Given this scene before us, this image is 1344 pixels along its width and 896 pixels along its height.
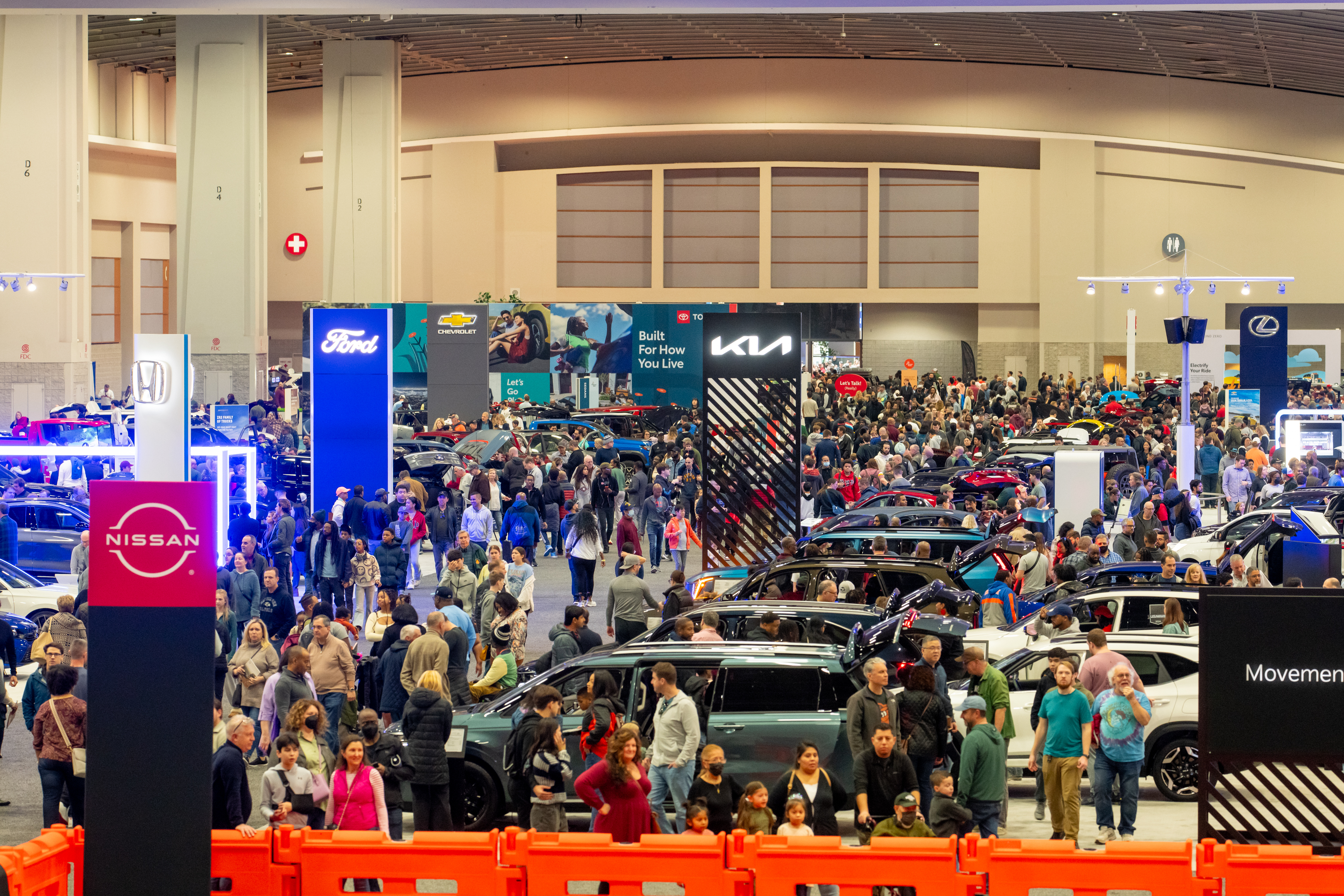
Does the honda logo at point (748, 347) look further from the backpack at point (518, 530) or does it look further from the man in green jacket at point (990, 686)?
the man in green jacket at point (990, 686)

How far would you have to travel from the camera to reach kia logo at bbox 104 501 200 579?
7.65 metres

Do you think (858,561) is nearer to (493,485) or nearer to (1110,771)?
(1110,771)

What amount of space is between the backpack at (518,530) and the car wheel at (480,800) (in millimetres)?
9173

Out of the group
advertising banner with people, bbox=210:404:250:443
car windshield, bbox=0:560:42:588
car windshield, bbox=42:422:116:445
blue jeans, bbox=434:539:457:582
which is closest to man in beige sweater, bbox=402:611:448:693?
car windshield, bbox=0:560:42:588

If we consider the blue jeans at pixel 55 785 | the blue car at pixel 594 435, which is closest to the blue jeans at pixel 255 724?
the blue jeans at pixel 55 785

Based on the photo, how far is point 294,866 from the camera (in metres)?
8.60

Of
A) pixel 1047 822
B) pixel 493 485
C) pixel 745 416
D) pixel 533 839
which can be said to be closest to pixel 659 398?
pixel 493 485

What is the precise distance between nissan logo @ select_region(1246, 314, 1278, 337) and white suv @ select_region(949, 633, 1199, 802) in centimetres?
Answer: 2289

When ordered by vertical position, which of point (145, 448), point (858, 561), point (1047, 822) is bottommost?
point (1047, 822)

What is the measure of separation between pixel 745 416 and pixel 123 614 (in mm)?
13823

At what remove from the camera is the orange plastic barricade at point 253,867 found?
336 inches

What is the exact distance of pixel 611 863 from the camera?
8531mm

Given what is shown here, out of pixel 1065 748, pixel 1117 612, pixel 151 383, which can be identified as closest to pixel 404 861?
pixel 1065 748

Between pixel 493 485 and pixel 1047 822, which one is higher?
pixel 493 485
